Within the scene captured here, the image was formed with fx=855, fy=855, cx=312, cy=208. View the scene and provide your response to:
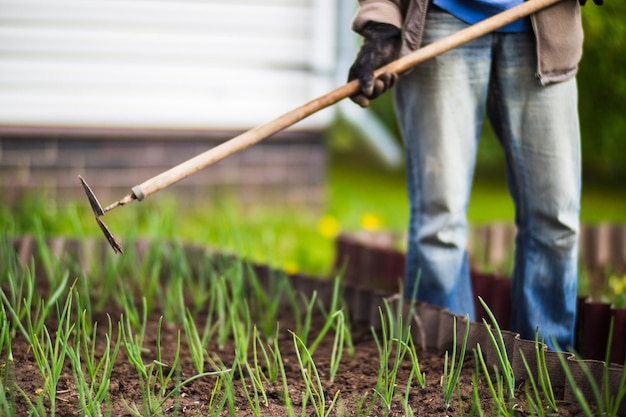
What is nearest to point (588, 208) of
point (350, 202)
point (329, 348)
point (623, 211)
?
point (623, 211)

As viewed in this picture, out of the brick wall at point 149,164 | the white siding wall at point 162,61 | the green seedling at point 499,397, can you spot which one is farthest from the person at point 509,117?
the white siding wall at point 162,61

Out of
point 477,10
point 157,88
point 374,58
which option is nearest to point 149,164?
point 157,88

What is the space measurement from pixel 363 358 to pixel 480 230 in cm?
182

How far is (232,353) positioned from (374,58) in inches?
34.6

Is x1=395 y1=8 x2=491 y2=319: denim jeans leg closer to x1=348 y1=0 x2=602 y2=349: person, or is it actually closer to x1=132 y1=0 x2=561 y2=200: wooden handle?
x1=348 y1=0 x2=602 y2=349: person

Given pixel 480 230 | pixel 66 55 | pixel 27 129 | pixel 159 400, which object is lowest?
pixel 159 400

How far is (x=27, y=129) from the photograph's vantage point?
4461 millimetres

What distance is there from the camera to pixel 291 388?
77.9 inches

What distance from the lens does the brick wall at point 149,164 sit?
14.6 feet

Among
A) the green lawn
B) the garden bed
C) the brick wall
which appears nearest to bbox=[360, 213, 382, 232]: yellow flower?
the green lawn

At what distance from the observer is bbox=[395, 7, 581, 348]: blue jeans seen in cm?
227

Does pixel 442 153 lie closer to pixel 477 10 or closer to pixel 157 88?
pixel 477 10

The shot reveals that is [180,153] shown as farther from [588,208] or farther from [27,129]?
[588,208]

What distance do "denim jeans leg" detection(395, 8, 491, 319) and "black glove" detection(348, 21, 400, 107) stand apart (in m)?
0.09
